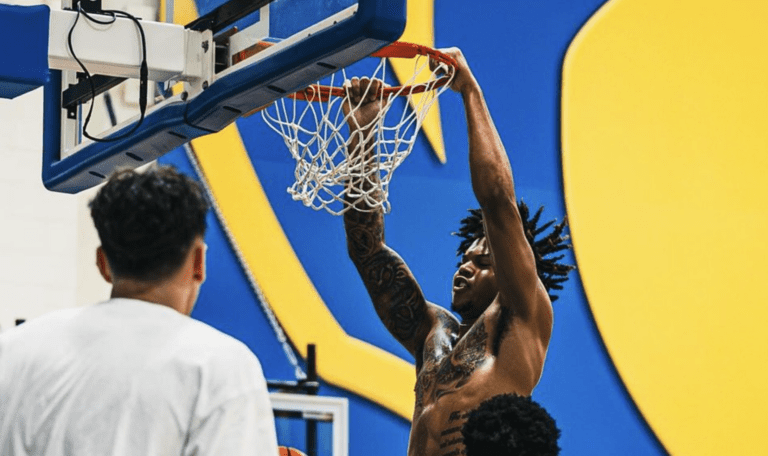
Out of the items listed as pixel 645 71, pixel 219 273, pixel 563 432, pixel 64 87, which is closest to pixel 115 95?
pixel 64 87

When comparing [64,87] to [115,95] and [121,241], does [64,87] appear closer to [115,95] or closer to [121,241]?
[115,95]

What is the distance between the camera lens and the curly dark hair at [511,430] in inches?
121

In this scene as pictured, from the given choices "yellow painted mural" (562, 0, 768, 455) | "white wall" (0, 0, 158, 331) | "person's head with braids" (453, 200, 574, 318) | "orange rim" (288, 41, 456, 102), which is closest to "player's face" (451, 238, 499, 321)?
"person's head with braids" (453, 200, 574, 318)

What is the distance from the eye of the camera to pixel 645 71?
7523 millimetres

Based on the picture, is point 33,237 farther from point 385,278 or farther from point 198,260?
point 198,260

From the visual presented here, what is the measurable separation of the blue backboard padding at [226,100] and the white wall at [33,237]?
1.58m

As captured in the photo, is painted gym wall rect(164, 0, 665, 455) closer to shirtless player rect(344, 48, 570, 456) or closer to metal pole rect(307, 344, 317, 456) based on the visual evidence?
metal pole rect(307, 344, 317, 456)

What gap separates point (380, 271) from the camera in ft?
16.6

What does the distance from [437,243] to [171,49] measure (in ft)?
9.63

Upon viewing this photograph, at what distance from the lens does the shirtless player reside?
437 centimetres

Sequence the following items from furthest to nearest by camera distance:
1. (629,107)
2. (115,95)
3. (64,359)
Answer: (629,107) → (115,95) → (64,359)

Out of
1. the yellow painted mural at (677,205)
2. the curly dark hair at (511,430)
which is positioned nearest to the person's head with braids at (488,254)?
the curly dark hair at (511,430)

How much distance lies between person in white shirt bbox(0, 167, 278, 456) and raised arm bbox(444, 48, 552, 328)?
95.3 inches

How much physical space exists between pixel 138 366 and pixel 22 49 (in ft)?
7.47
